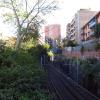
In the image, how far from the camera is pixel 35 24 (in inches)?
1879

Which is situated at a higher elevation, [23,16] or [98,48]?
[23,16]

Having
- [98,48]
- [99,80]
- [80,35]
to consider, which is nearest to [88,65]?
[99,80]

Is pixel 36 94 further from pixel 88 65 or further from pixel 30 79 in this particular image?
pixel 88 65

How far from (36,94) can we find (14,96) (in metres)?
0.65

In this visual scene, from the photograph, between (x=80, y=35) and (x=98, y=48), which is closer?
(x=98, y=48)

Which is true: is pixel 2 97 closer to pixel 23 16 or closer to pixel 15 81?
pixel 15 81

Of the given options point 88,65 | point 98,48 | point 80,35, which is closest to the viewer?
point 88,65

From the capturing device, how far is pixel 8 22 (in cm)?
4769

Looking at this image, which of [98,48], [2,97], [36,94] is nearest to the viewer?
[2,97]

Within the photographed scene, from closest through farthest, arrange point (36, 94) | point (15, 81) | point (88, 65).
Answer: point (36, 94) < point (15, 81) < point (88, 65)

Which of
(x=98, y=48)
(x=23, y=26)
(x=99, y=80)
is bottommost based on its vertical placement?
(x=99, y=80)

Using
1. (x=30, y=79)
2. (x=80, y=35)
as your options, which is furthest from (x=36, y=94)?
(x=80, y=35)

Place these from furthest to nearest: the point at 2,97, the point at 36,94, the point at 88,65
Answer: the point at 88,65 → the point at 36,94 → the point at 2,97

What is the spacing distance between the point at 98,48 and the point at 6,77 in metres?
36.5
